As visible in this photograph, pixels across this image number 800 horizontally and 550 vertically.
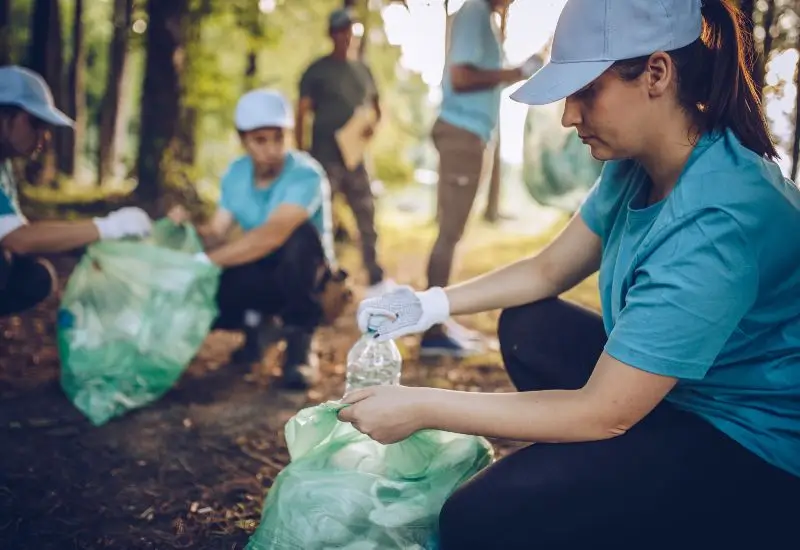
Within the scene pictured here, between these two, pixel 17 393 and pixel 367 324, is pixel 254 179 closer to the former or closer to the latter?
pixel 17 393

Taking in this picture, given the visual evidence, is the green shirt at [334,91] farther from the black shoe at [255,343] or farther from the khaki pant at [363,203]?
the black shoe at [255,343]

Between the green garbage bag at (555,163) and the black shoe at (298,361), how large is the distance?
→ 55.4 inches

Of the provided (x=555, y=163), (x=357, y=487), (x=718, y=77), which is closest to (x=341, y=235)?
(x=555, y=163)

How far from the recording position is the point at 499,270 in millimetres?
2098

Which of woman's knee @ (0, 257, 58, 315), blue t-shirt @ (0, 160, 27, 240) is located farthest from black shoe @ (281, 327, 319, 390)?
blue t-shirt @ (0, 160, 27, 240)

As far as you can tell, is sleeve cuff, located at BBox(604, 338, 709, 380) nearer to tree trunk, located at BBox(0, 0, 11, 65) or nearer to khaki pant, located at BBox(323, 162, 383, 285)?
khaki pant, located at BBox(323, 162, 383, 285)

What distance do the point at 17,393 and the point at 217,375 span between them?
809 mm

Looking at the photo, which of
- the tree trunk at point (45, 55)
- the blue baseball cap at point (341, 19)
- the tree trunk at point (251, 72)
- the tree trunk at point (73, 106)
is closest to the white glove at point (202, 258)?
the blue baseball cap at point (341, 19)

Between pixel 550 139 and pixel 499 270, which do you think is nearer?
pixel 499 270

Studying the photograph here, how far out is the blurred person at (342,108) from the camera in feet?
18.5

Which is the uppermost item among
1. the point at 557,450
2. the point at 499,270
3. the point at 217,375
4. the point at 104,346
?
the point at 499,270

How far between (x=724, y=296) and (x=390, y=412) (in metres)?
0.66

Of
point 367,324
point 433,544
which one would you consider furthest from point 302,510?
point 367,324

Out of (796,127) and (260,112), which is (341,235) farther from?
(796,127)
